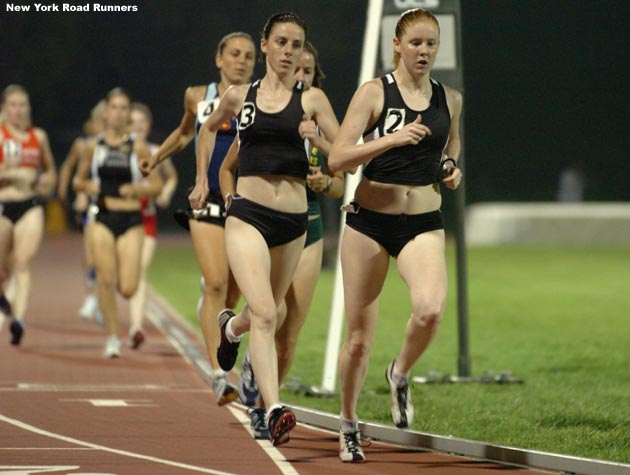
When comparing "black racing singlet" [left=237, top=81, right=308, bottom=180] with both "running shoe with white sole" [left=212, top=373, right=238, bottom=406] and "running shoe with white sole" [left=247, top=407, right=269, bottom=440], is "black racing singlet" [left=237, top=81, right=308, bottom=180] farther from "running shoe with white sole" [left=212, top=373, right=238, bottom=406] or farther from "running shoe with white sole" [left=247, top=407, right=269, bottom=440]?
"running shoe with white sole" [left=212, top=373, right=238, bottom=406]

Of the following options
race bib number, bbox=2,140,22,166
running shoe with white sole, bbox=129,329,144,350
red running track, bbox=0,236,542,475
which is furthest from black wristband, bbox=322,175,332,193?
race bib number, bbox=2,140,22,166

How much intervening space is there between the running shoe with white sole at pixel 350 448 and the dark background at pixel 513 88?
1332 inches

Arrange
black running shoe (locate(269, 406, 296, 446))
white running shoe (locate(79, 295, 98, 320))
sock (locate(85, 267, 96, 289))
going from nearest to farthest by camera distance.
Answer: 1. black running shoe (locate(269, 406, 296, 446))
2. sock (locate(85, 267, 96, 289))
3. white running shoe (locate(79, 295, 98, 320))

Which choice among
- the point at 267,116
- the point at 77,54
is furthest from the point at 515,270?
the point at 267,116

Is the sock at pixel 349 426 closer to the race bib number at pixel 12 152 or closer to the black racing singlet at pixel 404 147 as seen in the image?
the black racing singlet at pixel 404 147

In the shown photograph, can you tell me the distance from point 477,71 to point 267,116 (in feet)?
137

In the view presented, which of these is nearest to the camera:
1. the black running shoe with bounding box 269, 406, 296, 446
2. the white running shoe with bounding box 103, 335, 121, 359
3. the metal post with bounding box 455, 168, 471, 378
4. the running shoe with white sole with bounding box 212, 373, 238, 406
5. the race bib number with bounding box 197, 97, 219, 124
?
the black running shoe with bounding box 269, 406, 296, 446

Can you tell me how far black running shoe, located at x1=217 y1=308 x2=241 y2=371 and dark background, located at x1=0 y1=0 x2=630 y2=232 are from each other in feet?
107

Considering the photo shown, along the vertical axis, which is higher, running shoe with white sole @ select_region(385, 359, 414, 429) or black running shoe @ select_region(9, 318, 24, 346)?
running shoe with white sole @ select_region(385, 359, 414, 429)

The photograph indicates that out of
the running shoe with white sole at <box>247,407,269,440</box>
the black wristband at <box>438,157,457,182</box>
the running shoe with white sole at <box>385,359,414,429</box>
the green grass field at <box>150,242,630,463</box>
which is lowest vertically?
the green grass field at <box>150,242,630,463</box>

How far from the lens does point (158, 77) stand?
39.4 m

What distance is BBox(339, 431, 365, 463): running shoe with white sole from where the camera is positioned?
8.63 m

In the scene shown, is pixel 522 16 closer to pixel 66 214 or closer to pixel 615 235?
pixel 615 235

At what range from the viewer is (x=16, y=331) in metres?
15.6
